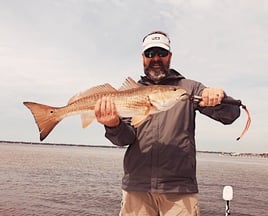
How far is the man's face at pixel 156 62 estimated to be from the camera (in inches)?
186

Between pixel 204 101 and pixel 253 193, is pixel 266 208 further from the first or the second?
pixel 204 101

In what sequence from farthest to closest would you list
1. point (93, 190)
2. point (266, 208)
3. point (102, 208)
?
1. point (93, 190)
2. point (266, 208)
3. point (102, 208)

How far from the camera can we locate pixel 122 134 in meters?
4.48

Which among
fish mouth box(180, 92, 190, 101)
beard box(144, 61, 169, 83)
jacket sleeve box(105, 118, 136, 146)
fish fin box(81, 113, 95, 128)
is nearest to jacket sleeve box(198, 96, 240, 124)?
fish mouth box(180, 92, 190, 101)

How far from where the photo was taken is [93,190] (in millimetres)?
36656

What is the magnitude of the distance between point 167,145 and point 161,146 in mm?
74

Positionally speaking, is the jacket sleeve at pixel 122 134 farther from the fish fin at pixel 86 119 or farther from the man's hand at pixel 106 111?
the fish fin at pixel 86 119

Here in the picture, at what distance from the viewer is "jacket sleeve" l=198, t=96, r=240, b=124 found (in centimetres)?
439

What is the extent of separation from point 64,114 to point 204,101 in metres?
1.77

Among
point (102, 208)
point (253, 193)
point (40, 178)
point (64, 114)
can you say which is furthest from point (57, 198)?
point (64, 114)

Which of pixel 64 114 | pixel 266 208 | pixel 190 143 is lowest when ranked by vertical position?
pixel 266 208

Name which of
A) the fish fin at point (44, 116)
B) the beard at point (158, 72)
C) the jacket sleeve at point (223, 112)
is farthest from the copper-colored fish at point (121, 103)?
the jacket sleeve at point (223, 112)

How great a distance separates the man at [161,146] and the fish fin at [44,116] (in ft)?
2.25

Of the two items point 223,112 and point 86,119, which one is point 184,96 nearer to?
point 223,112
